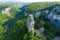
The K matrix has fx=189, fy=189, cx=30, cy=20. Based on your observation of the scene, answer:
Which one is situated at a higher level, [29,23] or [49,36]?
[29,23]

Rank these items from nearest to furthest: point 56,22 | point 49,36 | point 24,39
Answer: point 24,39 → point 49,36 → point 56,22

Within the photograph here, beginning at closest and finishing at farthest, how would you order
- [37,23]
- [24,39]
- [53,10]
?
[24,39] < [37,23] < [53,10]

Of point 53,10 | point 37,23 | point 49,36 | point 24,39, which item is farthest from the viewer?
point 53,10

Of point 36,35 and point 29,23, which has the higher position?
point 29,23

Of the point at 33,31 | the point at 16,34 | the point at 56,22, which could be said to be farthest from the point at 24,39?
the point at 56,22

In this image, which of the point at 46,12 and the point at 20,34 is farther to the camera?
the point at 46,12

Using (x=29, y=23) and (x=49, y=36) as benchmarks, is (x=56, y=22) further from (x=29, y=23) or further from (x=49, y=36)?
(x=29, y=23)

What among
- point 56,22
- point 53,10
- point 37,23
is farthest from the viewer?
point 53,10

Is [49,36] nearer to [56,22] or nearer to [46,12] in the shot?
[56,22]

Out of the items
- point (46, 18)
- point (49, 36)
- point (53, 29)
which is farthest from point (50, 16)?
point (49, 36)
